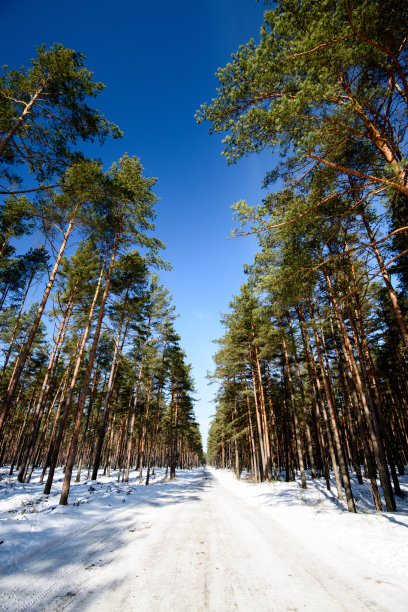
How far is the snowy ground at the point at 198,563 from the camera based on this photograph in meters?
3.10

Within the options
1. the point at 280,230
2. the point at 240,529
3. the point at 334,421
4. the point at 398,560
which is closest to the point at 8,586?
the point at 240,529

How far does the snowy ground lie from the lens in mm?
3104

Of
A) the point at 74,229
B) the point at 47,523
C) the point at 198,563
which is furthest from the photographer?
the point at 74,229

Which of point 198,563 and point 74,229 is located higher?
point 74,229

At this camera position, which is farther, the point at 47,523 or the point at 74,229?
the point at 74,229

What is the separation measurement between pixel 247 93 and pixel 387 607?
10647 mm

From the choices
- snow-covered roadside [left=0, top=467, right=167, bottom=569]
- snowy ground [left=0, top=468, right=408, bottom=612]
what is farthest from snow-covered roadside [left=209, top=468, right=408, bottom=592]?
snow-covered roadside [left=0, top=467, right=167, bottom=569]

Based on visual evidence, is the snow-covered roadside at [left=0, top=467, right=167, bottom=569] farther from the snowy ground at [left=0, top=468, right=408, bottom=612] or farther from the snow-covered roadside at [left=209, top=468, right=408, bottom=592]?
the snow-covered roadside at [left=209, top=468, right=408, bottom=592]

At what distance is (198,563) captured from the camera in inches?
167

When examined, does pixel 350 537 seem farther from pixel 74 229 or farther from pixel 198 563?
pixel 74 229

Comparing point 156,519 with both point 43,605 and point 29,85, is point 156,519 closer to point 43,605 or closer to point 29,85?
point 43,605

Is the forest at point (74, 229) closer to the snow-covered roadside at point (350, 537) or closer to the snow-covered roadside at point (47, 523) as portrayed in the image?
the snow-covered roadside at point (47, 523)

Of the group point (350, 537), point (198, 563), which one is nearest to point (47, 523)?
point (198, 563)

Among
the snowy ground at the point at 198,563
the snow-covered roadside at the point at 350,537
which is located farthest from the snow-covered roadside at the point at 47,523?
the snow-covered roadside at the point at 350,537
